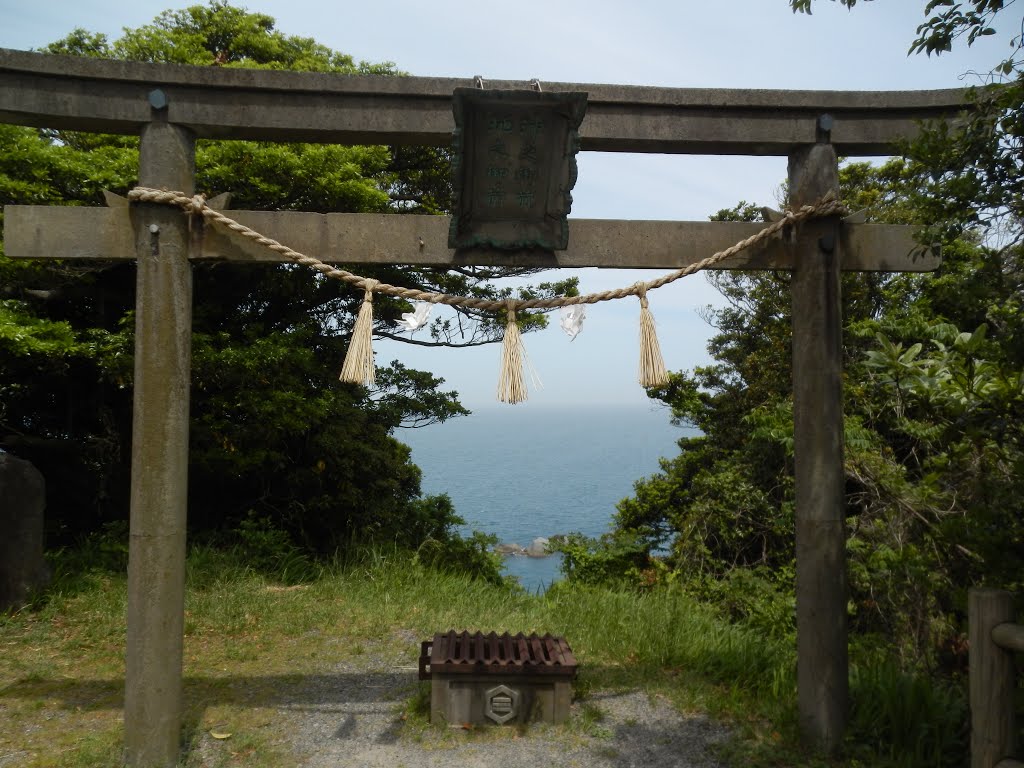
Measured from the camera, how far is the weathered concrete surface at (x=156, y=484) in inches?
133

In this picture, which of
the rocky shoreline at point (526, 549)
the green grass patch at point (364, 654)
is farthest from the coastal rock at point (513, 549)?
the green grass patch at point (364, 654)

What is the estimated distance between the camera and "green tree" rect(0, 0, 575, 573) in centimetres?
679

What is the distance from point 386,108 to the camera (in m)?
3.56

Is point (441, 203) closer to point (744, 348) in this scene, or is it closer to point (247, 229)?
point (744, 348)

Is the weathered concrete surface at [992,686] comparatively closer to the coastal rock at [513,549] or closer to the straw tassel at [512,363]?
the straw tassel at [512,363]

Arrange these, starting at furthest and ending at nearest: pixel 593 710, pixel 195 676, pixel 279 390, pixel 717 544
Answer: pixel 717 544
pixel 279 390
pixel 195 676
pixel 593 710

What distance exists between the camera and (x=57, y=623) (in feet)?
19.2

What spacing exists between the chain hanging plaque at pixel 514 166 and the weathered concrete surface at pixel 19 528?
15.5ft

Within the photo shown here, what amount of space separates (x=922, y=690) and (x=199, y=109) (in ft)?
14.8

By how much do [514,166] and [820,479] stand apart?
2.10 m

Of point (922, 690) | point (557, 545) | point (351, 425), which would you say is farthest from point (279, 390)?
point (922, 690)

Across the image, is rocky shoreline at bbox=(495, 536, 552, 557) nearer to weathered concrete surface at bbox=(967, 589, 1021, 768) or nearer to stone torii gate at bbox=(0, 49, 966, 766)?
stone torii gate at bbox=(0, 49, 966, 766)

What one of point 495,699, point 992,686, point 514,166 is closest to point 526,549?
point 495,699

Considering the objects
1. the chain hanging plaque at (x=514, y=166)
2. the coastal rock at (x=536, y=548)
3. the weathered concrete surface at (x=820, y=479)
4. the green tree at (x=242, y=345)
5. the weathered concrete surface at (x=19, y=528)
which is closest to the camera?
the chain hanging plaque at (x=514, y=166)
